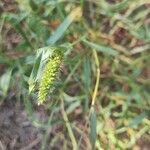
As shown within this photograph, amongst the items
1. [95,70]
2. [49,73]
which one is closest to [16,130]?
[95,70]

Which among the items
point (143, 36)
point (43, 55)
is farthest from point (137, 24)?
point (43, 55)

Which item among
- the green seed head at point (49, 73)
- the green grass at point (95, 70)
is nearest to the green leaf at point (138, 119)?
the green grass at point (95, 70)

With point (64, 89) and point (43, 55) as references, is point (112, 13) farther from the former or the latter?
point (43, 55)

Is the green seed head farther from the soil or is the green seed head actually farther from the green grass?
the soil

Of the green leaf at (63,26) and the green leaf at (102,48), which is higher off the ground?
the green leaf at (63,26)

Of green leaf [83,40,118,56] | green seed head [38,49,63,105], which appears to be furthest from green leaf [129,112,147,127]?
green seed head [38,49,63,105]

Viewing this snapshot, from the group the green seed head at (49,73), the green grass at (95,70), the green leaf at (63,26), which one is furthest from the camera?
the green grass at (95,70)

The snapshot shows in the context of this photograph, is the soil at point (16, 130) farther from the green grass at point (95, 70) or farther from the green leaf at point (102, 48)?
the green leaf at point (102, 48)
